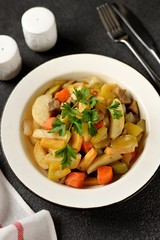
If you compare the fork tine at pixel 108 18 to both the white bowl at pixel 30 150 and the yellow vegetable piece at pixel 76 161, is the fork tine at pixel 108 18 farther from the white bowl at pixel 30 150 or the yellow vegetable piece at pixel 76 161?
the yellow vegetable piece at pixel 76 161

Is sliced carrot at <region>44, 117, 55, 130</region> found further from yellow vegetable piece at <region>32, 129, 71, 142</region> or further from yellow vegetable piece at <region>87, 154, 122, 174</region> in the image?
yellow vegetable piece at <region>87, 154, 122, 174</region>

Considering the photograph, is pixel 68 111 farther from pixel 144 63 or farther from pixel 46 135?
pixel 144 63

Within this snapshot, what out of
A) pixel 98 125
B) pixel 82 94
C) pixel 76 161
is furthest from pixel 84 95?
pixel 76 161

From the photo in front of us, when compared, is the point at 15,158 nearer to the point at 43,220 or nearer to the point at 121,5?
the point at 43,220

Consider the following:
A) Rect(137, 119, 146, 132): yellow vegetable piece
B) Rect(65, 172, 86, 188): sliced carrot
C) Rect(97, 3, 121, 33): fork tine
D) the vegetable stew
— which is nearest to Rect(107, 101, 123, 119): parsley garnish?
the vegetable stew

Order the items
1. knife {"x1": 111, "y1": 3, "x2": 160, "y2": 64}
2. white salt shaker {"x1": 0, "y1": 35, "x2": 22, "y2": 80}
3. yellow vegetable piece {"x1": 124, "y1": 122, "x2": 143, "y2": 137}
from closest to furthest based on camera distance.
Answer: yellow vegetable piece {"x1": 124, "y1": 122, "x2": 143, "y2": 137} → white salt shaker {"x1": 0, "y1": 35, "x2": 22, "y2": 80} → knife {"x1": 111, "y1": 3, "x2": 160, "y2": 64}
